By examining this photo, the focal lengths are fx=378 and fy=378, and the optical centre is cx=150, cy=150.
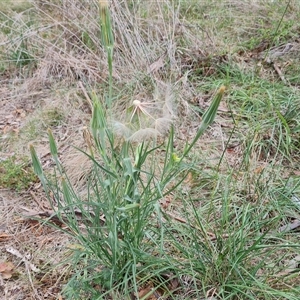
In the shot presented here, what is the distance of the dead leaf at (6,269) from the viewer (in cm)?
158

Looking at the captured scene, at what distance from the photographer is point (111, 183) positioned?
1.20 metres

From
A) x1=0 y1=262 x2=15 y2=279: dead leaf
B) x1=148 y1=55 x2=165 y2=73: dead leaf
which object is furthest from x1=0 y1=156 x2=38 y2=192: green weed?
x1=148 y1=55 x2=165 y2=73: dead leaf

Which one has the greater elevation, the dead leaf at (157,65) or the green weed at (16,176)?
the dead leaf at (157,65)

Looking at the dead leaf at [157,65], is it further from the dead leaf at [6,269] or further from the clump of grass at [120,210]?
the dead leaf at [6,269]

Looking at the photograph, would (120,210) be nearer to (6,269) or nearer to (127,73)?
(6,269)

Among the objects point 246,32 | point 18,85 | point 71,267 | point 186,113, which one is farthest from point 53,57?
point 71,267

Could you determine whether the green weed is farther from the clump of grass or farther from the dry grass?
the clump of grass

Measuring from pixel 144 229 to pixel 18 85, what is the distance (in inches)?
80.9

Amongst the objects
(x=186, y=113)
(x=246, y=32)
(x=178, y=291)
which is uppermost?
(x=246, y=32)

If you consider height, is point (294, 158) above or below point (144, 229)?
below

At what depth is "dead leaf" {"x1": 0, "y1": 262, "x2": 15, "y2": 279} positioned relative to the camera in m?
1.58

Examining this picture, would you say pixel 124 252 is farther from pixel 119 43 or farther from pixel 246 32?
pixel 246 32

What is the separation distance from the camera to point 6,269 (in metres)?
1.60

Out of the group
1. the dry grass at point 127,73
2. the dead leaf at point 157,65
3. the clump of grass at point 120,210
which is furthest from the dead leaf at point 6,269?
the dead leaf at point 157,65
